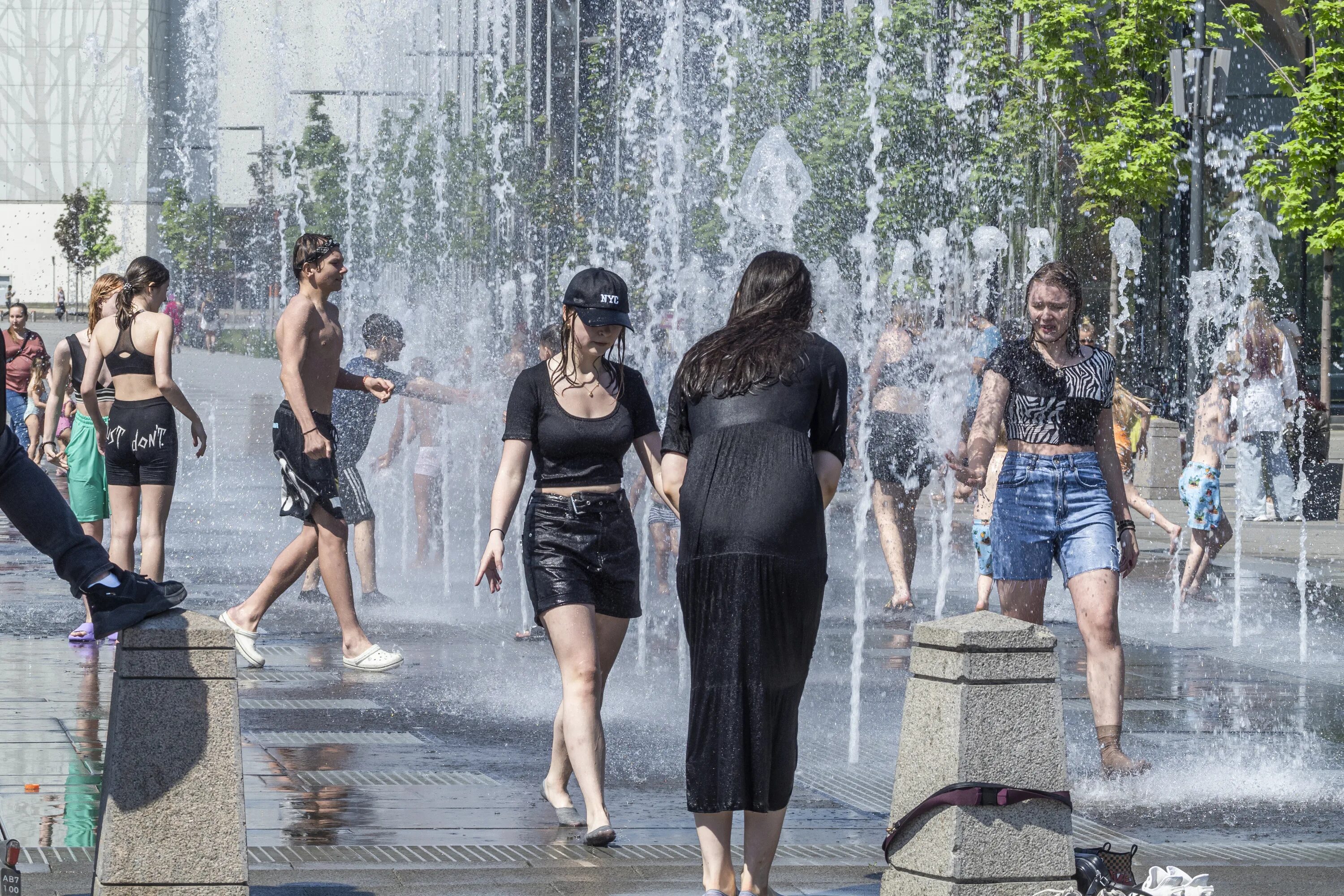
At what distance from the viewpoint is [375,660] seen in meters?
8.83

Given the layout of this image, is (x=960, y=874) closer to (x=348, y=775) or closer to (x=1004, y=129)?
(x=348, y=775)

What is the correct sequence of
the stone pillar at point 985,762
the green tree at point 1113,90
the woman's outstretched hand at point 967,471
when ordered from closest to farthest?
the stone pillar at point 985,762
the woman's outstretched hand at point 967,471
the green tree at point 1113,90

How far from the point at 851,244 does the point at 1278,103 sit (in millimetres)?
14633

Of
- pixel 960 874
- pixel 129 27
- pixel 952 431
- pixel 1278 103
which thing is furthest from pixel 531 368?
pixel 129 27

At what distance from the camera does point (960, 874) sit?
4559 mm

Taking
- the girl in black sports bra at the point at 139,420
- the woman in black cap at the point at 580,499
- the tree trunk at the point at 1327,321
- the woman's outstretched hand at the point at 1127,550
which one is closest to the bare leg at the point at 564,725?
the woman in black cap at the point at 580,499

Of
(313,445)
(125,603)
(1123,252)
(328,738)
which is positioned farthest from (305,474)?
(1123,252)

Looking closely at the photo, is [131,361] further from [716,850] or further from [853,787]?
[716,850]

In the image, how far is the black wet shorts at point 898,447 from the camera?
11398 mm

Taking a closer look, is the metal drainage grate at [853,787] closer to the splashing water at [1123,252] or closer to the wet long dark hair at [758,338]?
the wet long dark hair at [758,338]

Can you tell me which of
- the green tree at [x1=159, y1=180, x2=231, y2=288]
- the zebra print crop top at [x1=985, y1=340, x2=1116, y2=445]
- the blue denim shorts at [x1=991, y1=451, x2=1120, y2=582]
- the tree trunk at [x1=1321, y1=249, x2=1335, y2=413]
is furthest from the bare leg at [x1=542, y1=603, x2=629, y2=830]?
the green tree at [x1=159, y1=180, x2=231, y2=288]

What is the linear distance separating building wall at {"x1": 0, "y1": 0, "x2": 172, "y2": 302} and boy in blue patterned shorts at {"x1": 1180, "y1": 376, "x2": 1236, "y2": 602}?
3451 inches

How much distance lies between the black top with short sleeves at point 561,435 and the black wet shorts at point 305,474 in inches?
110

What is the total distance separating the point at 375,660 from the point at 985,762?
4.72m
